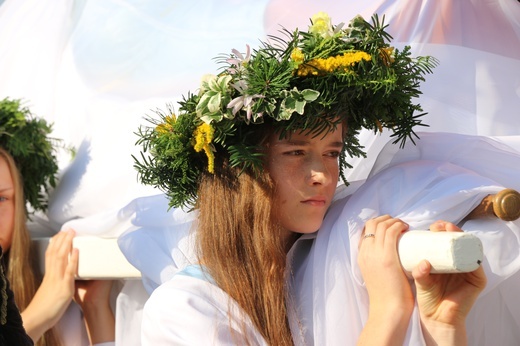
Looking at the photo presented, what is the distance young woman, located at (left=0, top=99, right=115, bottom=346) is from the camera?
2.43m

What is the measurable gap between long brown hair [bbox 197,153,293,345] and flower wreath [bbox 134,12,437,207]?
2.2 inches

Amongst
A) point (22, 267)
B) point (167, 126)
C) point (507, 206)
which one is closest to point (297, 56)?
point (167, 126)

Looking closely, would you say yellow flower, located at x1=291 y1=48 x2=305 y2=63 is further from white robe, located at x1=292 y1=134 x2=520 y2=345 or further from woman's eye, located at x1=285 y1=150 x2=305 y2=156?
white robe, located at x1=292 y1=134 x2=520 y2=345

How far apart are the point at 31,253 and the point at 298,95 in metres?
1.28

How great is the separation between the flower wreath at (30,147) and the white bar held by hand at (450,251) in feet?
4.95

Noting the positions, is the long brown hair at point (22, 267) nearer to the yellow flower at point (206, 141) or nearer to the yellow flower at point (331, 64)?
the yellow flower at point (206, 141)

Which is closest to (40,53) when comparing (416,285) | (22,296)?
(22,296)

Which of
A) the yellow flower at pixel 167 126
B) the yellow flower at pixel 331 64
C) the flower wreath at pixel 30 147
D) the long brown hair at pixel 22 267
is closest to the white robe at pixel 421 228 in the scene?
the yellow flower at pixel 331 64

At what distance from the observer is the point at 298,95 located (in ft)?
5.31

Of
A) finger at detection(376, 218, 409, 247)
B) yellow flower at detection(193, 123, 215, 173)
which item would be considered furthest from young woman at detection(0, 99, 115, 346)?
finger at detection(376, 218, 409, 247)

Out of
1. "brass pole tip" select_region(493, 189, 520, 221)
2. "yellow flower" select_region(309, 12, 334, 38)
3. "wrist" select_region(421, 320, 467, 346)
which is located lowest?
"wrist" select_region(421, 320, 467, 346)

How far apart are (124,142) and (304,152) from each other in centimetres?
86

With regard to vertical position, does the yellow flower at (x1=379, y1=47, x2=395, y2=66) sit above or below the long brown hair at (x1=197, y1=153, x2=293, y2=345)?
above

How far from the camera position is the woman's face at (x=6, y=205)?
2.56m
